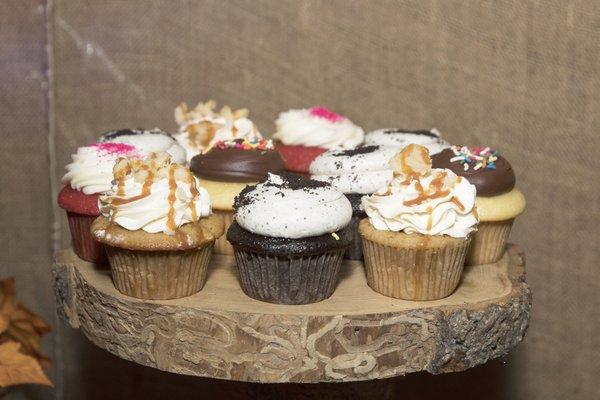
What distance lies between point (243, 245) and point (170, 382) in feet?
6.29

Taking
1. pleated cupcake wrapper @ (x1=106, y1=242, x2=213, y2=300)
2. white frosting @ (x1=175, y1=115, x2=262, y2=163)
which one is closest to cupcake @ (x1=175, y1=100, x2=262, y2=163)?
white frosting @ (x1=175, y1=115, x2=262, y2=163)

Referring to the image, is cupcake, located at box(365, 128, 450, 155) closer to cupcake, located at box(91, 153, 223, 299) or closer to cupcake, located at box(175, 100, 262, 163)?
cupcake, located at box(175, 100, 262, 163)

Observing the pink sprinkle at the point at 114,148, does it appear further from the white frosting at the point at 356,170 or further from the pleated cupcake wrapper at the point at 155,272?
the white frosting at the point at 356,170

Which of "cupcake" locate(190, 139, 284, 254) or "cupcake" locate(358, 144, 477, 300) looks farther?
"cupcake" locate(190, 139, 284, 254)

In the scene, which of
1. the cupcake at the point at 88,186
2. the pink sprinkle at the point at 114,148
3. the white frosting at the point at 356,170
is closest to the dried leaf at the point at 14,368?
the cupcake at the point at 88,186

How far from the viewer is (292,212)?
92.7 inches

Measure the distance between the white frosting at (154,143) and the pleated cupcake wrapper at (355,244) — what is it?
2.11 feet

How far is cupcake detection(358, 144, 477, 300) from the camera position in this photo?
7.98 ft

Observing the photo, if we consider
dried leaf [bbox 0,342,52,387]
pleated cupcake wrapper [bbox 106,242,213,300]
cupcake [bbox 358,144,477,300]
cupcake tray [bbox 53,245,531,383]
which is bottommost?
dried leaf [bbox 0,342,52,387]

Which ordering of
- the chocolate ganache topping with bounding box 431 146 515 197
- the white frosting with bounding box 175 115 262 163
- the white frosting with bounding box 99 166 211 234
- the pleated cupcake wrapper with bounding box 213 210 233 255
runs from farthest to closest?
the white frosting with bounding box 175 115 262 163
the pleated cupcake wrapper with bounding box 213 210 233 255
the chocolate ganache topping with bounding box 431 146 515 197
the white frosting with bounding box 99 166 211 234

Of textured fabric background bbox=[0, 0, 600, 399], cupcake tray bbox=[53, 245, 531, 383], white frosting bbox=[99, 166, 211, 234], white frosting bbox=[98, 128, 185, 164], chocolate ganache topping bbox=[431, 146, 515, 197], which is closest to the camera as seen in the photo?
cupcake tray bbox=[53, 245, 531, 383]

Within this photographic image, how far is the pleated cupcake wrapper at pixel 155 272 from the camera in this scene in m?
2.45

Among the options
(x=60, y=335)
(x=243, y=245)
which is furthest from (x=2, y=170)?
(x=243, y=245)

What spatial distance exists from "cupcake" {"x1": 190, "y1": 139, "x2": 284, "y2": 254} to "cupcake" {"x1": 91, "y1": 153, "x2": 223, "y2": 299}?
27 cm
